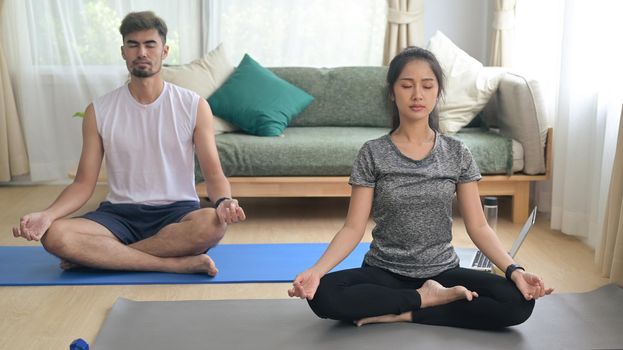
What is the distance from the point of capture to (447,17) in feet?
17.1

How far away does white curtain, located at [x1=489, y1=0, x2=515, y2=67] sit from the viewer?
188 inches

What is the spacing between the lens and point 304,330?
2.46 meters

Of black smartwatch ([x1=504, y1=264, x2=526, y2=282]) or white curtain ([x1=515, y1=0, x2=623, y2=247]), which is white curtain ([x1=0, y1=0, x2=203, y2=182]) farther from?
black smartwatch ([x1=504, y1=264, x2=526, y2=282])

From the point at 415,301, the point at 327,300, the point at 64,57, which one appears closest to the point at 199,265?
the point at 327,300

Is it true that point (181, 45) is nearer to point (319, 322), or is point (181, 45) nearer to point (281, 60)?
point (281, 60)

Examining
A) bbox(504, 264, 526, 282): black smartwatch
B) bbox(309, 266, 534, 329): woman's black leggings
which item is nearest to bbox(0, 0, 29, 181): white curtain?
bbox(309, 266, 534, 329): woman's black leggings

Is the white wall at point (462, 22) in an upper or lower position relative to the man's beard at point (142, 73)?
upper

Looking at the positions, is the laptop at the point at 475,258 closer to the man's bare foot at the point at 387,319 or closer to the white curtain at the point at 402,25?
the man's bare foot at the point at 387,319

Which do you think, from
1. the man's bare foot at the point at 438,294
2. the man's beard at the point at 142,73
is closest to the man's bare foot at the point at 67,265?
the man's beard at the point at 142,73

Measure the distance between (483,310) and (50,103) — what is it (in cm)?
355

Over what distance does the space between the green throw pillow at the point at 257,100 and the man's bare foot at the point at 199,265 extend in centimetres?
123

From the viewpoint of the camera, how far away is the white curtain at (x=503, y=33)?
15.6 feet

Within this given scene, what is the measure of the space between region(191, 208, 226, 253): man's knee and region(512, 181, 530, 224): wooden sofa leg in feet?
5.51

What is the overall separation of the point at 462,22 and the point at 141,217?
2.82m
